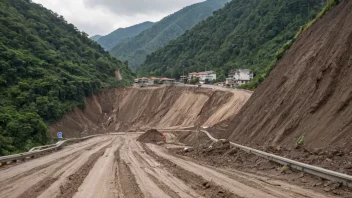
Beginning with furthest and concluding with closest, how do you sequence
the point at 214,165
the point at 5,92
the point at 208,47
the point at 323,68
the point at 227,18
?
1. the point at 227,18
2. the point at 208,47
3. the point at 5,92
4. the point at 323,68
5. the point at 214,165

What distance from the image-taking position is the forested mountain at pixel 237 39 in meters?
101

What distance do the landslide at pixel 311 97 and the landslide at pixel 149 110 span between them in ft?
59.8

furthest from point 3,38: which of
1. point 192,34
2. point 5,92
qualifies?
point 192,34

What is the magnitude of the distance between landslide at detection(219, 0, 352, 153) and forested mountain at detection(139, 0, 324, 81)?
65481mm

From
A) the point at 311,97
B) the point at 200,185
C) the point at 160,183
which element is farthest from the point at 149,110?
the point at 200,185

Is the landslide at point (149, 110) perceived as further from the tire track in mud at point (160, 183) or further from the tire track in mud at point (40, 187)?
the tire track in mud at point (40, 187)

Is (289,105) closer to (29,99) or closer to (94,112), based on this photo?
(29,99)

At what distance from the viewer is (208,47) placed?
446 ft

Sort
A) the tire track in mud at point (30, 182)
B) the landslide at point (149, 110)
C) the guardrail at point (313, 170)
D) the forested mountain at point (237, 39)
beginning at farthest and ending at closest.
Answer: the forested mountain at point (237, 39) < the landslide at point (149, 110) < the tire track in mud at point (30, 182) < the guardrail at point (313, 170)

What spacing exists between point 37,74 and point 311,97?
55.8 metres

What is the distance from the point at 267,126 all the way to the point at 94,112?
58432 mm

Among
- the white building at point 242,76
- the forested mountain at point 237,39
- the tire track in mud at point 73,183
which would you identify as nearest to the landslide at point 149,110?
the white building at point 242,76

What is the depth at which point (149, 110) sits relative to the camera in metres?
70.8

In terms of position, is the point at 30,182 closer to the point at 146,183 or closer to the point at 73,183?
the point at 73,183
